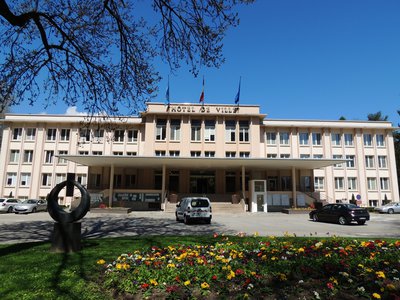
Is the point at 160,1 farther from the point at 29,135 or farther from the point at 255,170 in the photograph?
the point at 29,135

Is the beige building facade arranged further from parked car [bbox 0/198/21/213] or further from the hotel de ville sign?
parked car [bbox 0/198/21/213]

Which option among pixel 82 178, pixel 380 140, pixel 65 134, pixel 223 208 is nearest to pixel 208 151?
pixel 223 208

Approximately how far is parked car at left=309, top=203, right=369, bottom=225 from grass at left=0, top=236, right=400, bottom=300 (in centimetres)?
1456

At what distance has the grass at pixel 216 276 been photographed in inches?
188

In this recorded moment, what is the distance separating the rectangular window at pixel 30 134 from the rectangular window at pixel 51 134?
2.00 meters

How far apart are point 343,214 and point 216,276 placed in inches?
728

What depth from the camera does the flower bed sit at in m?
4.71

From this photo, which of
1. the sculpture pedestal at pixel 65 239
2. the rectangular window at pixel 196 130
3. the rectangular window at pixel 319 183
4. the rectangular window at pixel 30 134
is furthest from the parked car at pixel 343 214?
the rectangular window at pixel 30 134

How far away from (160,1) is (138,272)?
763cm

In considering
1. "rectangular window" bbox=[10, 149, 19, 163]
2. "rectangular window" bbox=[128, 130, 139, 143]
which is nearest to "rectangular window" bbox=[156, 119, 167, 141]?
"rectangular window" bbox=[128, 130, 139, 143]

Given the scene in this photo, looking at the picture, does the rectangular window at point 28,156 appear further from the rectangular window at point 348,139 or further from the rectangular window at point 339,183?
the rectangular window at point 348,139

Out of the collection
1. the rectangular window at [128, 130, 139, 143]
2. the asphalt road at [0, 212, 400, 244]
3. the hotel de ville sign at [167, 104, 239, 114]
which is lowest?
the asphalt road at [0, 212, 400, 244]

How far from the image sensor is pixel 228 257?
262 inches

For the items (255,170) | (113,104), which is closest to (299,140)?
(255,170)
